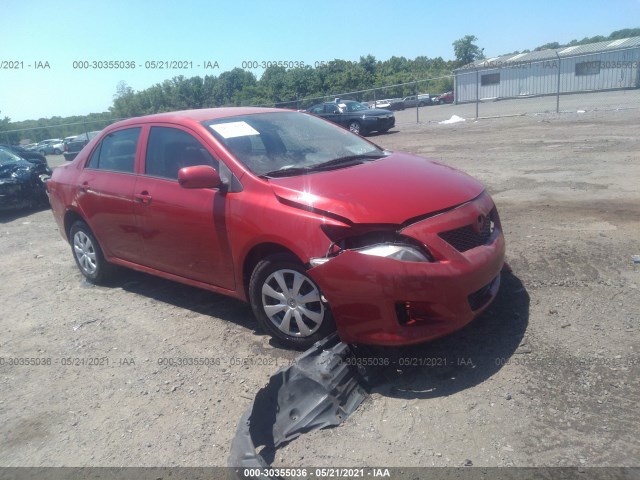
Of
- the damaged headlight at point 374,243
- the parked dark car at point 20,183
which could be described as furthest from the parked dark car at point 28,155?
the damaged headlight at point 374,243

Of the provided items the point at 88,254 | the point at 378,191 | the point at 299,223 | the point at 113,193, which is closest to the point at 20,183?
the point at 88,254

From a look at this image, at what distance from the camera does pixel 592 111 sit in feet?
66.6

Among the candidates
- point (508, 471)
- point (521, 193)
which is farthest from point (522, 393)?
point (521, 193)

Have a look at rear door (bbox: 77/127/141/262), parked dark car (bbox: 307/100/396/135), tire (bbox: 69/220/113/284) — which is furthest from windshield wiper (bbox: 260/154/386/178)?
parked dark car (bbox: 307/100/396/135)

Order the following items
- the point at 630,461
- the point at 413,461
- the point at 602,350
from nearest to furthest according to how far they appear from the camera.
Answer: the point at 630,461 → the point at 413,461 → the point at 602,350

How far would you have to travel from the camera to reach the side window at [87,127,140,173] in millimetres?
5082

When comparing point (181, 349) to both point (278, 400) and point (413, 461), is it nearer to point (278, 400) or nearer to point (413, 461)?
point (278, 400)

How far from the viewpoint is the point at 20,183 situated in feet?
34.8

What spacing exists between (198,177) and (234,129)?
76 cm

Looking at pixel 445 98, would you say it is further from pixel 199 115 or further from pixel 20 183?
pixel 199 115

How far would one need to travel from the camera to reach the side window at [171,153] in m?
4.43

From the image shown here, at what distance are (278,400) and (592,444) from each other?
1.70 meters

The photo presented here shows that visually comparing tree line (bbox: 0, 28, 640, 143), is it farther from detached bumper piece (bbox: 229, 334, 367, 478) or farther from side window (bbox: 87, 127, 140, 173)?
detached bumper piece (bbox: 229, 334, 367, 478)

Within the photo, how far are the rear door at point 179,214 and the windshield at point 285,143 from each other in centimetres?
27
